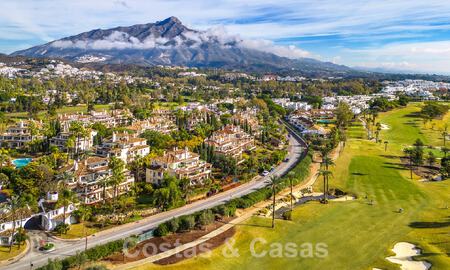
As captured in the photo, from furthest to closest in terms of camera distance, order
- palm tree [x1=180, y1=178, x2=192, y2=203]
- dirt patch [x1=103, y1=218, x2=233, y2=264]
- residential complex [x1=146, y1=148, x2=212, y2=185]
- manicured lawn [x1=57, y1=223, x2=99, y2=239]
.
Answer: residential complex [x1=146, y1=148, x2=212, y2=185] → palm tree [x1=180, y1=178, x2=192, y2=203] → manicured lawn [x1=57, y1=223, x2=99, y2=239] → dirt patch [x1=103, y1=218, x2=233, y2=264]

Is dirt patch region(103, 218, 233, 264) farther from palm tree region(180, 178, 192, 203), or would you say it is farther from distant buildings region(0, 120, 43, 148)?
distant buildings region(0, 120, 43, 148)

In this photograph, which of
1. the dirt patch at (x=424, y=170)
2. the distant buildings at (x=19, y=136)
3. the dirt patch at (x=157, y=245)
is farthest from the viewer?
the distant buildings at (x=19, y=136)

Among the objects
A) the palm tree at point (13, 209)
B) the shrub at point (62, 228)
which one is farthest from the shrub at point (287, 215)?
Answer: the palm tree at point (13, 209)

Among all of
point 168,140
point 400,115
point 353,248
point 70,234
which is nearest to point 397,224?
point 353,248

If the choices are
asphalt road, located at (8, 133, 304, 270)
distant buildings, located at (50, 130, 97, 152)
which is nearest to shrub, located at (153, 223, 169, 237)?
asphalt road, located at (8, 133, 304, 270)

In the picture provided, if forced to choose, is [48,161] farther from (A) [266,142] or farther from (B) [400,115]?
(B) [400,115]

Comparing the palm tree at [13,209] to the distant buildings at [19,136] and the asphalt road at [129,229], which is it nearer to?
the asphalt road at [129,229]
